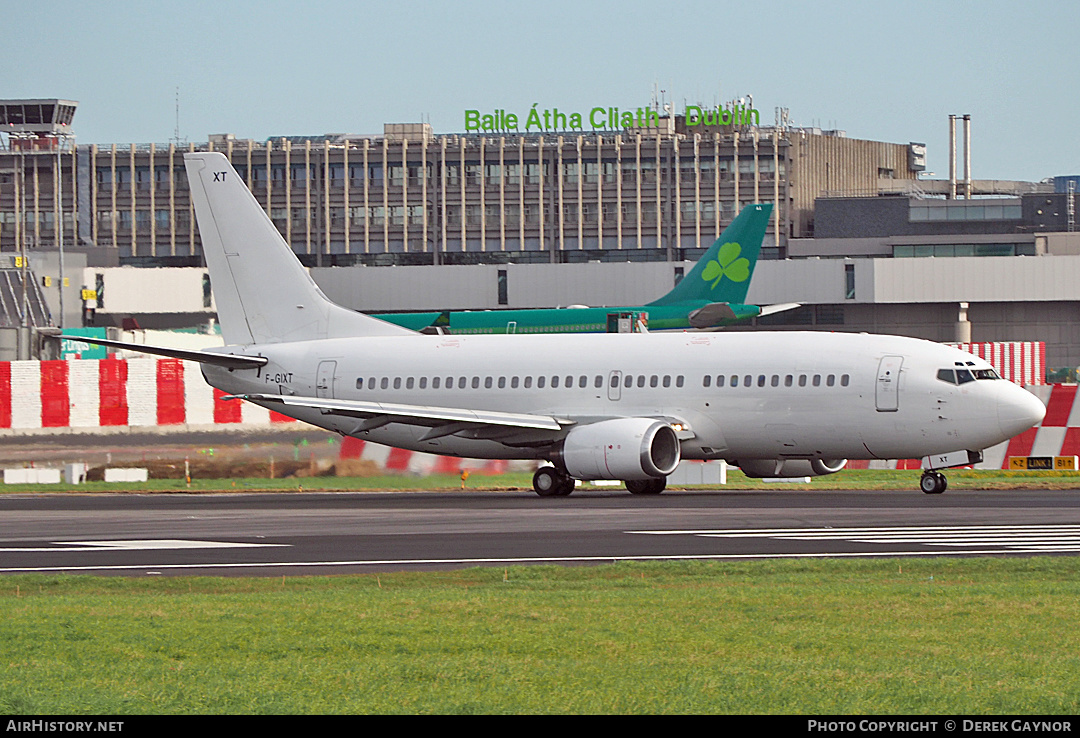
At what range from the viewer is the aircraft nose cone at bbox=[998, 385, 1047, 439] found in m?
33.6

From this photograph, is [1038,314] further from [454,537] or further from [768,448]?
[454,537]

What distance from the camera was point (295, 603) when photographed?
15.9 metres

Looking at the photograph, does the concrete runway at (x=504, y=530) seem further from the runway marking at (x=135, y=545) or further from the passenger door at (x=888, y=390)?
the passenger door at (x=888, y=390)

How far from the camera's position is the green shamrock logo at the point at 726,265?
227ft

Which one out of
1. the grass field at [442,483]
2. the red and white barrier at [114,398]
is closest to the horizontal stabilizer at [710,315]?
the grass field at [442,483]

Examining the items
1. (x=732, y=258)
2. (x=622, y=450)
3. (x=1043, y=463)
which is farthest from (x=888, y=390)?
(x=732, y=258)

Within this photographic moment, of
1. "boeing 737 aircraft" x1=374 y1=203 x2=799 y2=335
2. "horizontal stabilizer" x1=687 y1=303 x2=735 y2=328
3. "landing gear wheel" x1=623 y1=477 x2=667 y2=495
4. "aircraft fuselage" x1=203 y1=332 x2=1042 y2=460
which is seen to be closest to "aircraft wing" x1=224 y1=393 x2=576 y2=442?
"aircraft fuselage" x1=203 y1=332 x2=1042 y2=460

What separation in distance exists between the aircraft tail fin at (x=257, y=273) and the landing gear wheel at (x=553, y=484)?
7.73 m

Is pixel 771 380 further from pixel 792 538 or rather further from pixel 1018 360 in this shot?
pixel 1018 360

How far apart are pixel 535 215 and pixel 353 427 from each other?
95.5m

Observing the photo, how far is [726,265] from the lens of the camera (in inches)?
2729

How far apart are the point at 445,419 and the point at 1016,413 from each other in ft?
42.3

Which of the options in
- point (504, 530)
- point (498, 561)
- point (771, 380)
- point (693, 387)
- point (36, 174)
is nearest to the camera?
point (498, 561)

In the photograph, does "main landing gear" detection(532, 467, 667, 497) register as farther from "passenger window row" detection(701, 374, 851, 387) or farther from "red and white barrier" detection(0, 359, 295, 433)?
"red and white barrier" detection(0, 359, 295, 433)
